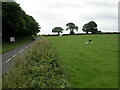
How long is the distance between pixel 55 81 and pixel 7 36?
164ft

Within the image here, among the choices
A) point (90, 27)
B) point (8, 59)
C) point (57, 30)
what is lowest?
point (8, 59)

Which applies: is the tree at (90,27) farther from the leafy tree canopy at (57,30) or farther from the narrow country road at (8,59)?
the narrow country road at (8,59)

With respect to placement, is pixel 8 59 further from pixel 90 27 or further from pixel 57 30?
pixel 57 30

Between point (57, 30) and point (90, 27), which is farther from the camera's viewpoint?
point (57, 30)

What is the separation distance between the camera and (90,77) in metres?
15.1

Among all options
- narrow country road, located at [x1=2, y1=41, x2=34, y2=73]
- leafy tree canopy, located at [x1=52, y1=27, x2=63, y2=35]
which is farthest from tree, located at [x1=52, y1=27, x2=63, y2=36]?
narrow country road, located at [x1=2, y1=41, x2=34, y2=73]

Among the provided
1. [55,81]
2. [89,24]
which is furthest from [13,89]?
[89,24]

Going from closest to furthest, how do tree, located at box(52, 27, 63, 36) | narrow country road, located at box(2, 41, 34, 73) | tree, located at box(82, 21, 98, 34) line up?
narrow country road, located at box(2, 41, 34, 73)
tree, located at box(82, 21, 98, 34)
tree, located at box(52, 27, 63, 36)

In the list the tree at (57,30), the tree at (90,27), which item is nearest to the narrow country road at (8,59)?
the tree at (90,27)

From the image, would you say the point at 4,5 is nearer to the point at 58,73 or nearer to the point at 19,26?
the point at 19,26

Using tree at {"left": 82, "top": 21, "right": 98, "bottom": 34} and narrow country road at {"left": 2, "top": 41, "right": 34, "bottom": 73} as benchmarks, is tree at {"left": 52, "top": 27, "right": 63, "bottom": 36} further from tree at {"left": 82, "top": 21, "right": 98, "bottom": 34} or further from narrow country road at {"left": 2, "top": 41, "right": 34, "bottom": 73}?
narrow country road at {"left": 2, "top": 41, "right": 34, "bottom": 73}

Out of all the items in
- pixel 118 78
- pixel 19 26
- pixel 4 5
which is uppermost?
pixel 4 5

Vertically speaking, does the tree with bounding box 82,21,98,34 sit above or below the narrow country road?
above

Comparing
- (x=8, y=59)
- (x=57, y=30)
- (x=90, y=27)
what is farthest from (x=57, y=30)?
(x=8, y=59)
